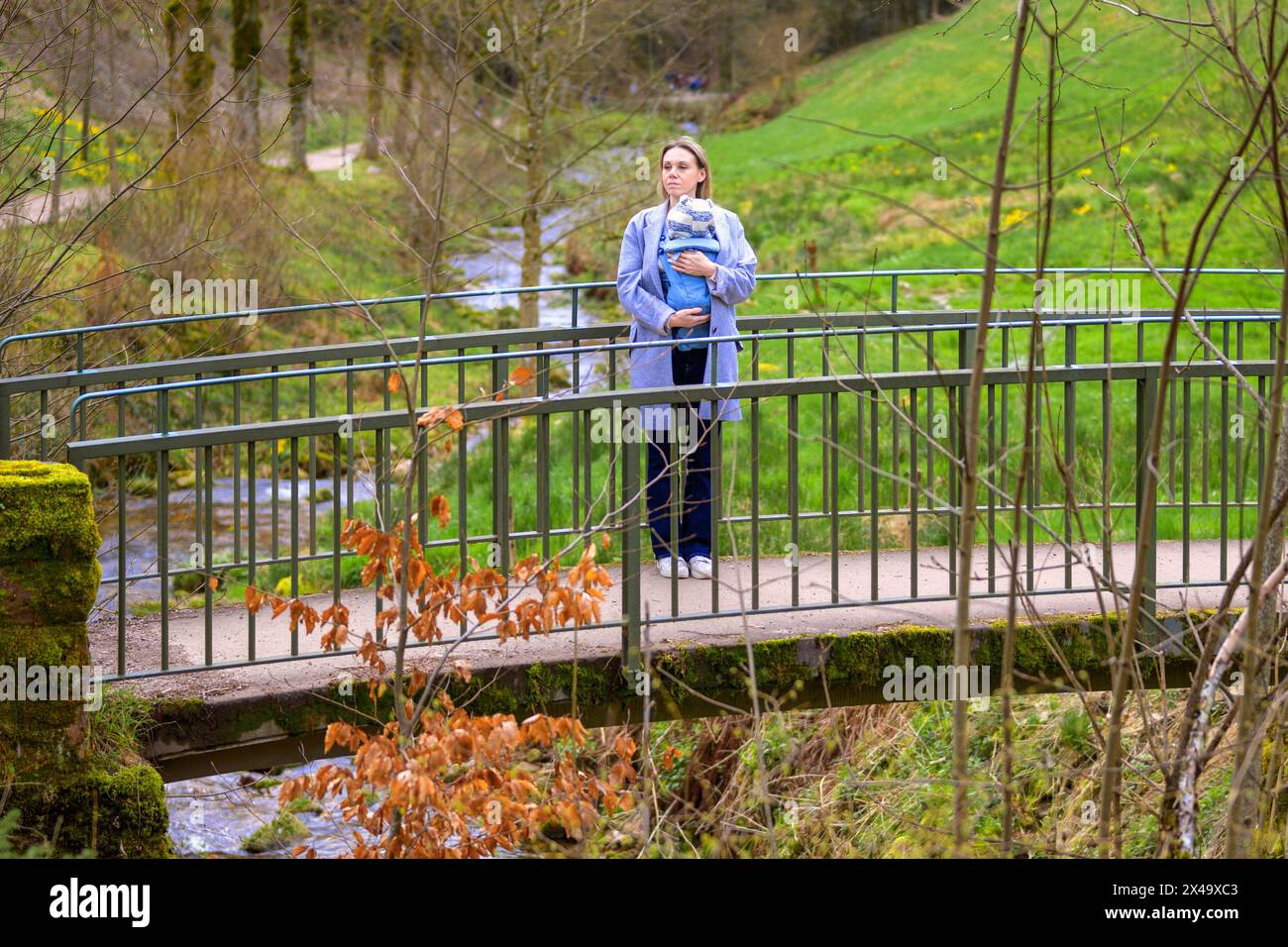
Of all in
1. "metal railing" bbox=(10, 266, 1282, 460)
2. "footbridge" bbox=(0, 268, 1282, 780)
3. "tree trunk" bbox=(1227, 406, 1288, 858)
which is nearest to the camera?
"tree trunk" bbox=(1227, 406, 1288, 858)

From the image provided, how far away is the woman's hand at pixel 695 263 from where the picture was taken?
6910 millimetres

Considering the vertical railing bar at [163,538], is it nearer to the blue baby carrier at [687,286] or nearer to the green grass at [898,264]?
the green grass at [898,264]

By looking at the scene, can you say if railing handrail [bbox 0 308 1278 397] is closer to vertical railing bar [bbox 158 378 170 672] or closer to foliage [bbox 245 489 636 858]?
vertical railing bar [bbox 158 378 170 672]

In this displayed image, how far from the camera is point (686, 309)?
702 centimetres

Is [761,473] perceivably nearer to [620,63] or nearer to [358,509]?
[358,509]

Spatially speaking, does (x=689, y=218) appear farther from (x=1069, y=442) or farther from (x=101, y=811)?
(x=101, y=811)

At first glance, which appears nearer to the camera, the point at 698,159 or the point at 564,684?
the point at 564,684

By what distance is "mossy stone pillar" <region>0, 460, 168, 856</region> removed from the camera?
4.83 meters

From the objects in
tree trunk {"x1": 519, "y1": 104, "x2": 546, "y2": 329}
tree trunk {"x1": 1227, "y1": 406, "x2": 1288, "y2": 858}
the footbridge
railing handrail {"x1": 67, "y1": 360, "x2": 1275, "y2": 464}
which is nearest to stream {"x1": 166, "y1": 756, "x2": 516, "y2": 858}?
the footbridge

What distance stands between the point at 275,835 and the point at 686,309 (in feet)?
11.4

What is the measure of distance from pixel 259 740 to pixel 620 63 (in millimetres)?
12865

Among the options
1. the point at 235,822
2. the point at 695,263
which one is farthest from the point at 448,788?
the point at 235,822

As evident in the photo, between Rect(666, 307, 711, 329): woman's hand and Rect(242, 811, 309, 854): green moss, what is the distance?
3.24m

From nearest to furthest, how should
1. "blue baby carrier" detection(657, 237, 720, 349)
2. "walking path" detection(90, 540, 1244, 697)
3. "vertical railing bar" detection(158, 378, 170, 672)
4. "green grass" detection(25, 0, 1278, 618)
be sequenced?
"vertical railing bar" detection(158, 378, 170, 672) → "walking path" detection(90, 540, 1244, 697) → "blue baby carrier" detection(657, 237, 720, 349) → "green grass" detection(25, 0, 1278, 618)
